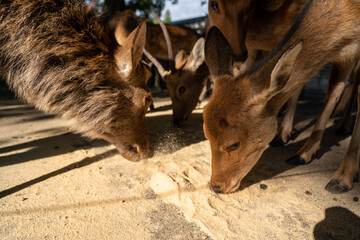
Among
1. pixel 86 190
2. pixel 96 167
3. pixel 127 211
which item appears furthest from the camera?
pixel 96 167

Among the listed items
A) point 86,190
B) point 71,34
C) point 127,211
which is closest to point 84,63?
point 71,34

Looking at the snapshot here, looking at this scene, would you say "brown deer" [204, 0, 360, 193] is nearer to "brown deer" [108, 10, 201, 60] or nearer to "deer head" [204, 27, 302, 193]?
"deer head" [204, 27, 302, 193]

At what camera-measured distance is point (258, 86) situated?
2.12 metres

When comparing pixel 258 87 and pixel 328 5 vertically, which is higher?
pixel 328 5

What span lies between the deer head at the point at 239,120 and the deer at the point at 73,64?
1.02 m

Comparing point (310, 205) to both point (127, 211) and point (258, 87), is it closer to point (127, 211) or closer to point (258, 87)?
point (258, 87)

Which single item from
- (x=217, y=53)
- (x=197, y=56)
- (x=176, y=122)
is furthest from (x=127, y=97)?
(x=197, y=56)

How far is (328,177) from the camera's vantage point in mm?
2916

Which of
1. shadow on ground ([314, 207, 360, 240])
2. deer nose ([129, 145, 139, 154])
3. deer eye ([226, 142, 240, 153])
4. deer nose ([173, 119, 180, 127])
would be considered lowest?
deer nose ([173, 119, 180, 127])

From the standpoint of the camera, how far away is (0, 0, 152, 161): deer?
238cm

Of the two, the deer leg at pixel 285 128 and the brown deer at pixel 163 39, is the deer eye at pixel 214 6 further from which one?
the brown deer at pixel 163 39

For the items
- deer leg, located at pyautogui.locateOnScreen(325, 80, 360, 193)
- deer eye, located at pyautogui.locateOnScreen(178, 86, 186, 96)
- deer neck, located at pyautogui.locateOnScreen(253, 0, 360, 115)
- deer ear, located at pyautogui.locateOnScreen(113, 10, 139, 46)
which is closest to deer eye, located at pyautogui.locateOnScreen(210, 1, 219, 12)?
deer neck, located at pyautogui.locateOnScreen(253, 0, 360, 115)

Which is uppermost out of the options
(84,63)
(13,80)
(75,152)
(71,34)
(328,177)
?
(71,34)

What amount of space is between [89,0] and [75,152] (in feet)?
7.04
